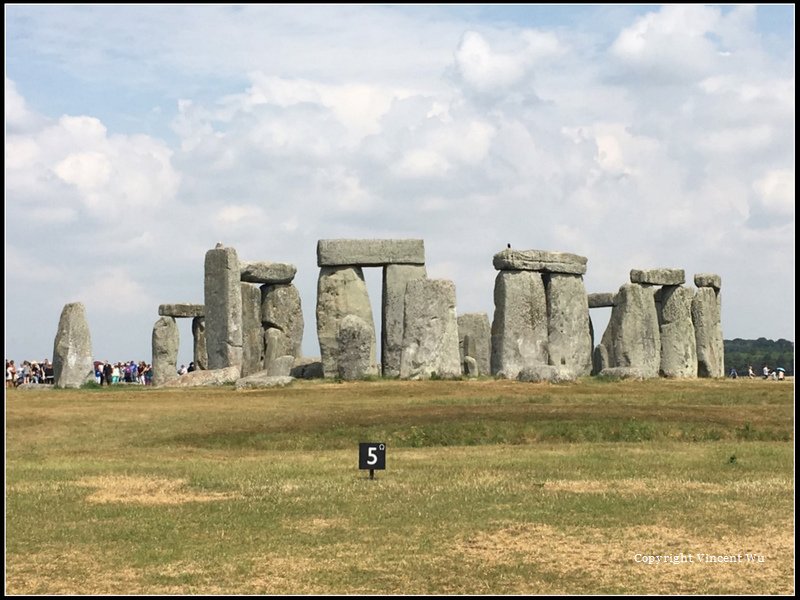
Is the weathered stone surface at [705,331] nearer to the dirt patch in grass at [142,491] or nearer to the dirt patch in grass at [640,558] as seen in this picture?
the dirt patch in grass at [142,491]

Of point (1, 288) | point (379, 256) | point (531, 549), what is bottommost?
point (531, 549)

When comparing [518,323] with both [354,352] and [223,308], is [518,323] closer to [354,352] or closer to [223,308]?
[354,352]

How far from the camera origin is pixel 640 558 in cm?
1451

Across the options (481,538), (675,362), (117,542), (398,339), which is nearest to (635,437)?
(481,538)

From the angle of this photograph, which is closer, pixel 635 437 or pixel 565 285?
pixel 635 437

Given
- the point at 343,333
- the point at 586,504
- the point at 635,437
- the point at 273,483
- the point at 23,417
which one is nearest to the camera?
the point at 586,504

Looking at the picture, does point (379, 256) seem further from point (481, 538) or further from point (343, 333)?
point (481, 538)

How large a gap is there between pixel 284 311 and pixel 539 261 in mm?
9789

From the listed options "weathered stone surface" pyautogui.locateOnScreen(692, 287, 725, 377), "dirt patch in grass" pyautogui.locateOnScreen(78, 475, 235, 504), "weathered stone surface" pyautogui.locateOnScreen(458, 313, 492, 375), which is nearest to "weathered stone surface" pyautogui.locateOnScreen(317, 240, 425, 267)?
"weathered stone surface" pyautogui.locateOnScreen(458, 313, 492, 375)

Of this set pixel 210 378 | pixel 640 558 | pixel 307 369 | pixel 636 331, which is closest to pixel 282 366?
pixel 307 369

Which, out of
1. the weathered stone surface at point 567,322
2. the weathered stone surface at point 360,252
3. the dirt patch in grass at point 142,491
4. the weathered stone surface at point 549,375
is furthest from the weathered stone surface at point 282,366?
the dirt patch in grass at point 142,491

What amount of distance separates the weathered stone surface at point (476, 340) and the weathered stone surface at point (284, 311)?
667cm

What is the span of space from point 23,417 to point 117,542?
45.1 ft

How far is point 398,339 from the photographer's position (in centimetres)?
4278
